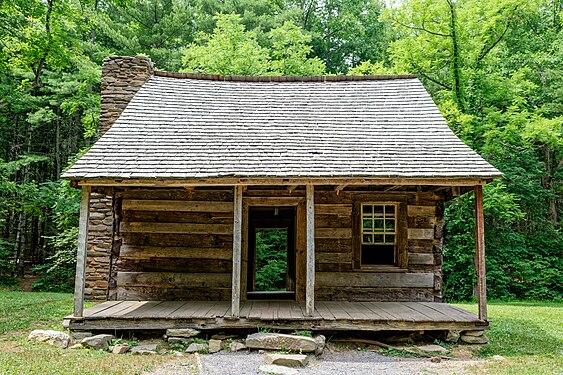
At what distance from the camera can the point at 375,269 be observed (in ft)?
34.8

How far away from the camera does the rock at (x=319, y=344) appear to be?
787 cm

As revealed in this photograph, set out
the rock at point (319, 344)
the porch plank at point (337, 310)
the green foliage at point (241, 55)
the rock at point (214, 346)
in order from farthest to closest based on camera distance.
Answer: the green foliage at point (241, 55) < the porch plank at point (337, 310) < the rock at point (214, 346) < the rock at point (319, 344)

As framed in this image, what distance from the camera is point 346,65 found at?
3306 cm

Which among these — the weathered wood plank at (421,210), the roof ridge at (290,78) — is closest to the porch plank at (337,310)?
the weathered wood plank at (421,210)

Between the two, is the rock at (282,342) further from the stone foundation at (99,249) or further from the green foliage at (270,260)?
the green foliage at (270,260)

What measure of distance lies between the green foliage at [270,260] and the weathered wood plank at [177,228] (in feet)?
29.0

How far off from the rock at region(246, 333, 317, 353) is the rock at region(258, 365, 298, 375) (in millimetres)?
870

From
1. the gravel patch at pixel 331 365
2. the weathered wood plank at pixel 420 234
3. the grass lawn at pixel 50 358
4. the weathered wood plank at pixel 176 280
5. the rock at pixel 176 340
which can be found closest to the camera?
the grass lawn at pixel 50 358

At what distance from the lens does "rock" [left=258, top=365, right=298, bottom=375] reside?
6.70 metres

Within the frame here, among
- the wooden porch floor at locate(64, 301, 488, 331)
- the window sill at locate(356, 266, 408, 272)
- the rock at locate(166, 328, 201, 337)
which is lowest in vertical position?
the rock at locate(166, 328, 201, 337)

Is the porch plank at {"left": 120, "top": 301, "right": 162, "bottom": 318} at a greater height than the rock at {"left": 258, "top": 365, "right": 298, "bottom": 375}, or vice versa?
the porch plank at {"left": 120, "top": 301, "right": 162, "bottom": 318}

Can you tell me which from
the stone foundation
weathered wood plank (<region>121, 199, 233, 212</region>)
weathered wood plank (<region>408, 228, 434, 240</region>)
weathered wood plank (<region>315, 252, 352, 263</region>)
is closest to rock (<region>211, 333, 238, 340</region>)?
weathered wood plank (<region>315, 252, 352, 263</region>)

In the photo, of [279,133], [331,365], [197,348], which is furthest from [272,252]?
[331,365]

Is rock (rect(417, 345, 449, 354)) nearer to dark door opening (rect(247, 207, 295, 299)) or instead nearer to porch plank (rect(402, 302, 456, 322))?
porch plank (rect(402, 302, 456, 322))
